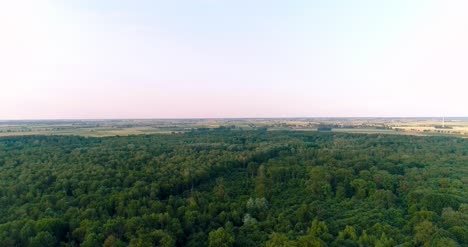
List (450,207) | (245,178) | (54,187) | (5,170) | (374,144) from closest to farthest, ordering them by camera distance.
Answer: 1. (450,207)
2. (54,187)
3. (5,170)
4. (245,178)
5. (374,144)

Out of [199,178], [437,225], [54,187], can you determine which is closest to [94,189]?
[54,187]

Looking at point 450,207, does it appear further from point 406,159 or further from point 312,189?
point 406,159

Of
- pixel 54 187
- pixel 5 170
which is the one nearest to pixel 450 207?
pixel 54 187

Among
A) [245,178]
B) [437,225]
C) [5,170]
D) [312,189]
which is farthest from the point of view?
[245,178]

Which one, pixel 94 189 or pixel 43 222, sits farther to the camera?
pixel 94 189

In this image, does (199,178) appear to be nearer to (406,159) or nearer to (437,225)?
(437,225)

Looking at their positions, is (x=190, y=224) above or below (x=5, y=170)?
below
